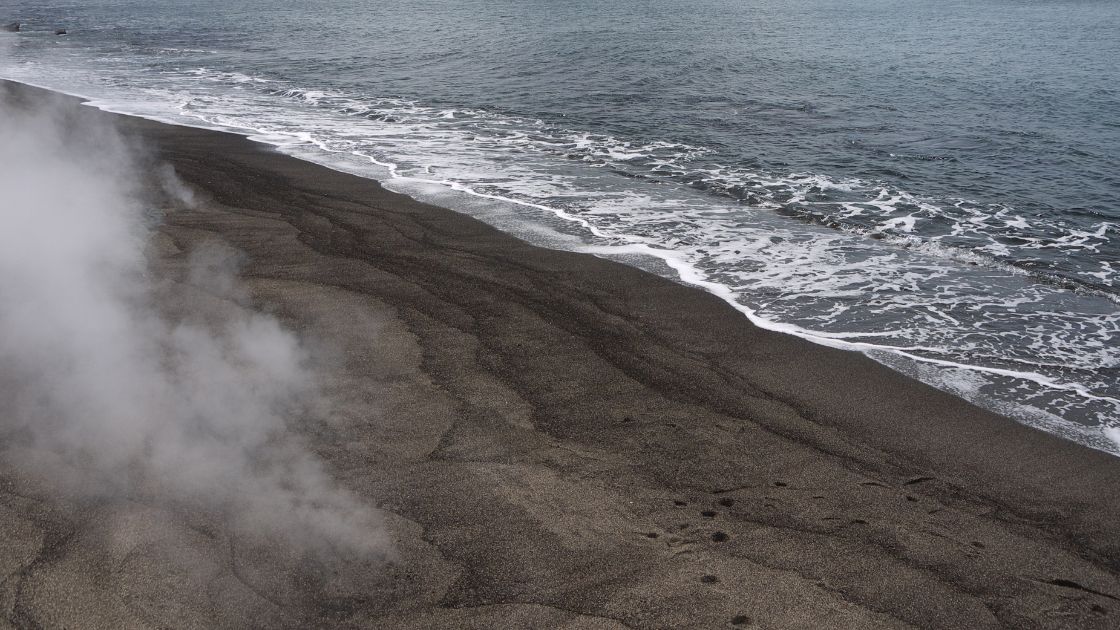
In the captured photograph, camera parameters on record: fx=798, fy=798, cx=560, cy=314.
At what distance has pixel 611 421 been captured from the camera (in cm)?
457

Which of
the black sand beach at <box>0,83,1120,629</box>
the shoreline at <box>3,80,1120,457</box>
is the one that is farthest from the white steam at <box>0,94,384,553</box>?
the shoreline at <box>3,80,1120,457</box>

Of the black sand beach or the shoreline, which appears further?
the shoreline

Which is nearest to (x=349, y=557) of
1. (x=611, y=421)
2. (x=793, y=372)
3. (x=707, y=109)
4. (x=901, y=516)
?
(x=611, y=421)

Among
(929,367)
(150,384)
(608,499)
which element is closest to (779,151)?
(929,367)

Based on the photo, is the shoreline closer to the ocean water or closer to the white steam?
the ocean water

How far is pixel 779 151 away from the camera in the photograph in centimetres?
1328

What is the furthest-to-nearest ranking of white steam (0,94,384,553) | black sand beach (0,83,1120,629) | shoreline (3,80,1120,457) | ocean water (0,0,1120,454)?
ocean water (0,0,1120,454)
shoreline (3,80,1120,457)
white steam (0,94,384,553)
black sand beach (0,83,1120,629)

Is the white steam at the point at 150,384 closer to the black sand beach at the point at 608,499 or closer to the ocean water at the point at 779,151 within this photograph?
Answer: the black sand beach at the point at 608,499

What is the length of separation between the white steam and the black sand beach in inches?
5.7

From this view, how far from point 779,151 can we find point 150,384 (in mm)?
11013

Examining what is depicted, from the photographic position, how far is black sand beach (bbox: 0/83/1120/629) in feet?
10.2

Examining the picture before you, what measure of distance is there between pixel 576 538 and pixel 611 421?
3.73 feet

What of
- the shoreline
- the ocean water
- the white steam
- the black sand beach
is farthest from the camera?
the ocean water

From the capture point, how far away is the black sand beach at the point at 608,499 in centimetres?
312
